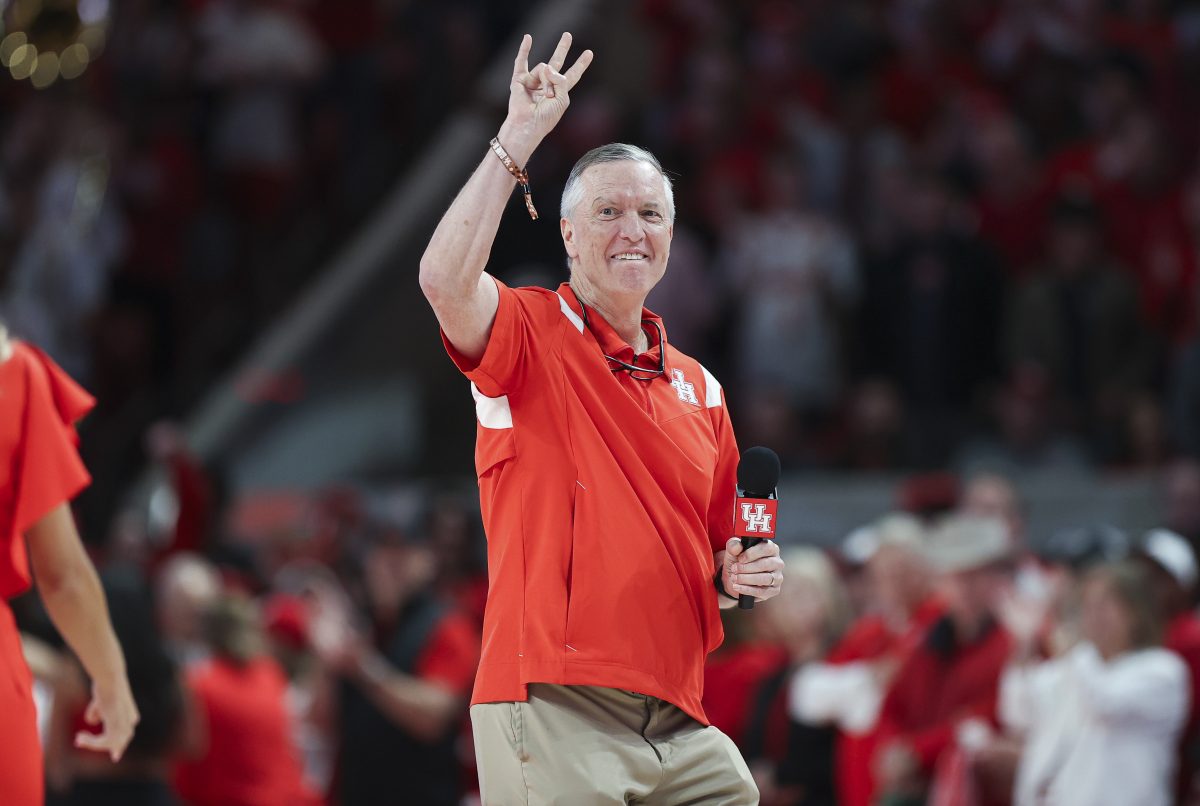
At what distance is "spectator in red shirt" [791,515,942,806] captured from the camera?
7.78 m

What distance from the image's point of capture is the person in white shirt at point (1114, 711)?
6.76m

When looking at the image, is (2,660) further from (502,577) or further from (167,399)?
(167,399)

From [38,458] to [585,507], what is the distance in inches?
61.8

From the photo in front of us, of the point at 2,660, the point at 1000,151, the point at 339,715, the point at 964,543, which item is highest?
the point at 1000,151

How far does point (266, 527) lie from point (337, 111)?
4.23 metres

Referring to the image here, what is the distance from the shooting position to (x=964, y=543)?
7.87m

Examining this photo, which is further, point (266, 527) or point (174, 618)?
point (266, 527)

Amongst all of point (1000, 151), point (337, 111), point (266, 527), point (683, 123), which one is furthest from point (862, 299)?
point (337, 111)

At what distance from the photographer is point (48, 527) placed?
4707 mm

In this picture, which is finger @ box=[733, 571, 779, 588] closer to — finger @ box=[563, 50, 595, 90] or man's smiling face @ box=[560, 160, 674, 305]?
man's smiling face @ box=[560, 160, 674, 305]

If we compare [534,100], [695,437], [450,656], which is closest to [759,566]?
[695,437]

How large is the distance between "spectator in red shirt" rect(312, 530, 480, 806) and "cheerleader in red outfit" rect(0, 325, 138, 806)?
3.87 metres

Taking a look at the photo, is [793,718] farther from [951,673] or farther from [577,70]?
[577,70]

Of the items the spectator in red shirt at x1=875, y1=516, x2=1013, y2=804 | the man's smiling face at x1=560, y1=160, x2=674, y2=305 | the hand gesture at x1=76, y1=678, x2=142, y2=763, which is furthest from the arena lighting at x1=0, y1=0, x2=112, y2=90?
the man's smiling face at x1=560, y1=160, x2=674, y2=305
